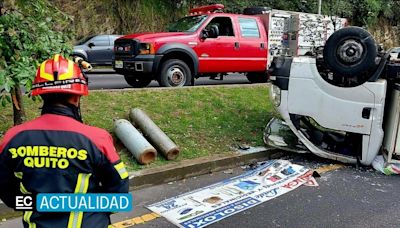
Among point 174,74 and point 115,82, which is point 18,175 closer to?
point 174,74

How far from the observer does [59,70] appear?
191 centimetres

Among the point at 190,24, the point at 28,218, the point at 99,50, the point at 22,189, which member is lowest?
the point at 99,50

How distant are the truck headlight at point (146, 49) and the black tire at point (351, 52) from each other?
4.50 metres

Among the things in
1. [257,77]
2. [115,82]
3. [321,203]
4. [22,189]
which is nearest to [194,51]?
[257,77]

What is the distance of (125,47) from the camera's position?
9.38 meters

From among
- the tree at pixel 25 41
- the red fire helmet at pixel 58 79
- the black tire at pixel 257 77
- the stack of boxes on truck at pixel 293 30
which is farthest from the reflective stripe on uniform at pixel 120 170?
the stack of boxes on truck at pixel 293 30

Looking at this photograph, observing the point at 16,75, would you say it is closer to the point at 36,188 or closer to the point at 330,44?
the point at 36,188

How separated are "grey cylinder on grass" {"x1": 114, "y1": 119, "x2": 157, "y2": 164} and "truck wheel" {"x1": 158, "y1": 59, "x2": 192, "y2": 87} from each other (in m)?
3.71

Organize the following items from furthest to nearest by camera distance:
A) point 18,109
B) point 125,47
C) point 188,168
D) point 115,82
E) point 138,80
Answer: point 115,82, point 138,80, point 125,47, point 18,109, point 188,168

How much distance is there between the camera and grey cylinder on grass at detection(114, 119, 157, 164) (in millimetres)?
4918

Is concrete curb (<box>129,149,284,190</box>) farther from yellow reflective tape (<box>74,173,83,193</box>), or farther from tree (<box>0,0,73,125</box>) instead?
yellow reflective tape (<box>74,173,83,193</box>)

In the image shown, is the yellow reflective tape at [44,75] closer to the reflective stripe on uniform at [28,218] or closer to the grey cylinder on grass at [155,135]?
the reflective stripe on uniform at [28,218]

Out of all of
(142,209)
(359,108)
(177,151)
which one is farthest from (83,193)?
(359,108)

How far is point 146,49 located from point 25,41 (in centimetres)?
449
